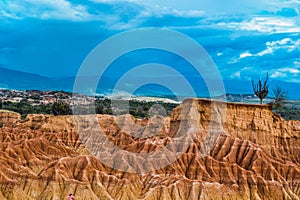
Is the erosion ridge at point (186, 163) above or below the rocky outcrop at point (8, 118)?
below

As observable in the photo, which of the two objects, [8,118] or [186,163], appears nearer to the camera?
[186,163]

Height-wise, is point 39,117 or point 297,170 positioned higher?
point 39,117

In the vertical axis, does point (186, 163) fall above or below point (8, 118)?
below

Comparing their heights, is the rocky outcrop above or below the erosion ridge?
above

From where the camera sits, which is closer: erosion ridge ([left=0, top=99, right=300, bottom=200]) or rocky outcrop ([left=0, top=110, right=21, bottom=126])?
erosion ridge ([left=0, top=99, right=300, bottom=200])

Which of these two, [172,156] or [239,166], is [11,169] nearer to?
[172,156]

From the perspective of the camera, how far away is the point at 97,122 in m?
140

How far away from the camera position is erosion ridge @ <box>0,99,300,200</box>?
8769cm

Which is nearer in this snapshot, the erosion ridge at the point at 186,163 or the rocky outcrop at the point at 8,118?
the erosion ridge at the point at 186,163

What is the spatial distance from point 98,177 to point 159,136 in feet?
90.1

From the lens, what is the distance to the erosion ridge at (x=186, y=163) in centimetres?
8769

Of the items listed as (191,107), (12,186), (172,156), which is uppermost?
(191,107)

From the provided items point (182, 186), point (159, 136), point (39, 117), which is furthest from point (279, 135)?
point (39, 117)

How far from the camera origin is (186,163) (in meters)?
98.3
